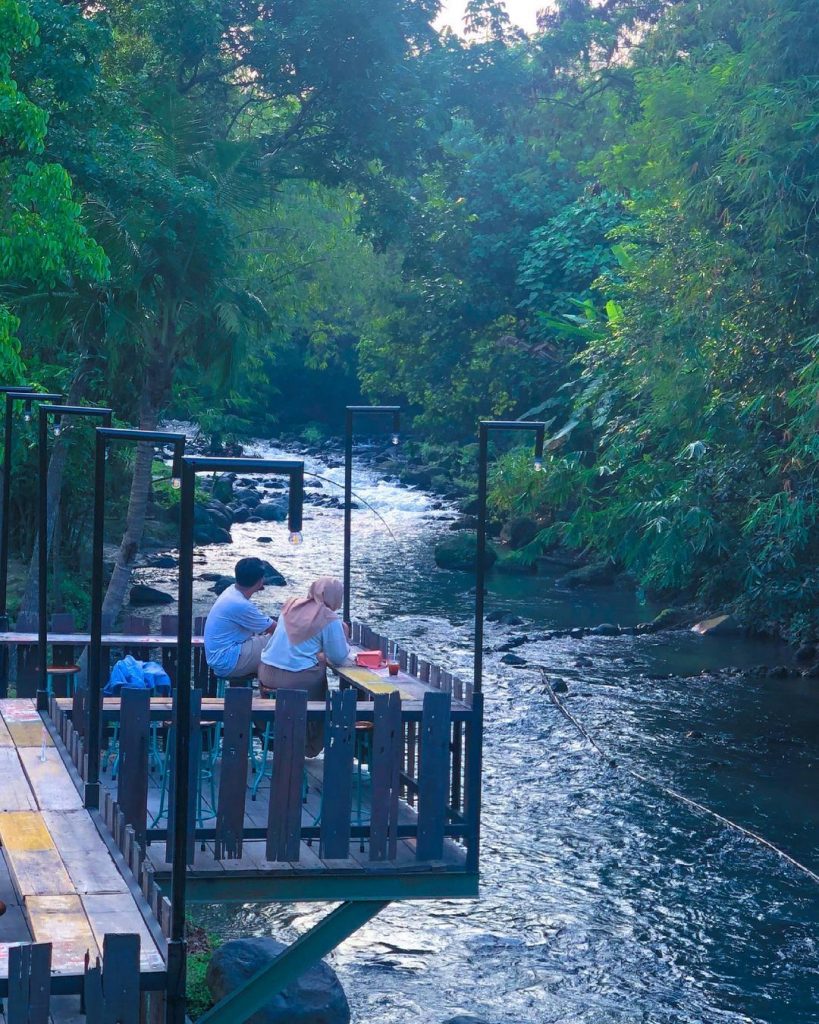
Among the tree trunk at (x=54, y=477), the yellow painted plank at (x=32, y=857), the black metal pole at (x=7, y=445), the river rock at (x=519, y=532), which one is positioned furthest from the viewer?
the river rock at (x=519, y=532)

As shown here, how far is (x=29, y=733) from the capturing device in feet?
28.6

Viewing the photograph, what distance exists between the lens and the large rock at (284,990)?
28.8 ft

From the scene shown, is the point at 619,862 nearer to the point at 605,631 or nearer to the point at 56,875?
the point at 56,875

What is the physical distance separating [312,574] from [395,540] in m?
6.20

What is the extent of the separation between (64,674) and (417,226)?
17676 millimetres

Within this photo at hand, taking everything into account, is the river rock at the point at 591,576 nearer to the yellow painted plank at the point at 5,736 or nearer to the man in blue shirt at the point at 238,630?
the man in blue shirt at the point at 238,630

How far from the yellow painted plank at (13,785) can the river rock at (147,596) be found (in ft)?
52.4

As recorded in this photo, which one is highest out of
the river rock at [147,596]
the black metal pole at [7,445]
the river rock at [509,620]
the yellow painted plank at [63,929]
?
the black metal pole at [7,445]

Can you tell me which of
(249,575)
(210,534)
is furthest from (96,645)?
(210,534)

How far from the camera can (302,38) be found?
69.2 ft

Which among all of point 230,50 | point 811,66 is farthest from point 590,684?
point 230,50

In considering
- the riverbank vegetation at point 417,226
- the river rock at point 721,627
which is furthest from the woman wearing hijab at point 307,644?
the river rock at point 721,627

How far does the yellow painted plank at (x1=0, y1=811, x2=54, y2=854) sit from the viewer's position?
254 inches

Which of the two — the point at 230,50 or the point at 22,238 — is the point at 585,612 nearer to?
the point at 230,50
